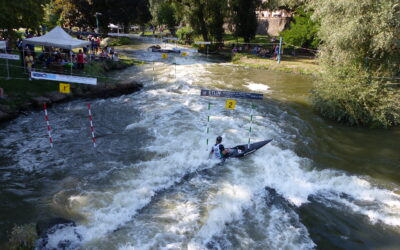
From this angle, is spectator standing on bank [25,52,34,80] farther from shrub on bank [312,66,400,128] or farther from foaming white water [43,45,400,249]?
shrub on bank [312,66,400,128]

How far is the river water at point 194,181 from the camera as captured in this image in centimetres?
837

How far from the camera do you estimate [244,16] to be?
41.5 metres

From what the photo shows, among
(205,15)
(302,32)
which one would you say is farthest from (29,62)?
(302,32)

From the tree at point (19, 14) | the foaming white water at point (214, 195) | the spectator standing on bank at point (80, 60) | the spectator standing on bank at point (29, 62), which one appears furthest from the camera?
the spectator standing on bank at point (80, 60)

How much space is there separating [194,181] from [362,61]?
12638 mm

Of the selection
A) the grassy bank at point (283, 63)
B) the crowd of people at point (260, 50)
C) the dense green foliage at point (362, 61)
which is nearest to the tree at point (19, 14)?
the dense green foliage at point (362, 61)

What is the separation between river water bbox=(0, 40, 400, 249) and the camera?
27.5 ft

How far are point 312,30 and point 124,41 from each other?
28.9m

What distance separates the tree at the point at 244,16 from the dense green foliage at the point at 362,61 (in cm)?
2403

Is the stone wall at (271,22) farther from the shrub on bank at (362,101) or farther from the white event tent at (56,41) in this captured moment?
the white event tent at (56,41)

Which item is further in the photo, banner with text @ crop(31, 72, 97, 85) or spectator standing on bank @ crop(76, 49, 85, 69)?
spectator standing on bank @ crop(76, 49, 85, 69)

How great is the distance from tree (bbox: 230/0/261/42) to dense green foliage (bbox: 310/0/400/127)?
24035mm

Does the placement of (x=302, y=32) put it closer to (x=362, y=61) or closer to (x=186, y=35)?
(x=362, y=61)

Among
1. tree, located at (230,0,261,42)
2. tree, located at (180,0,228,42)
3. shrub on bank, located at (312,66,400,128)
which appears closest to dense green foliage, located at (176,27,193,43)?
tree, located at (180,0,228,42)
